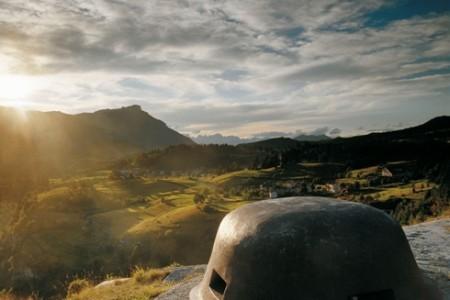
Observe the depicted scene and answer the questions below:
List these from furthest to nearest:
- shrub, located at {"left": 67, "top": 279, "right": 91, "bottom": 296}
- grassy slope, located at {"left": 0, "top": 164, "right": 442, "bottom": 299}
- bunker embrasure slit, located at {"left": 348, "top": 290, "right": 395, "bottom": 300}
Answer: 1. grassy slope, located at {"left": 0, "top": 164, "right": 442, "bottom": 299}
2. shrub, located at {"left": 67, "top": 279, "right": 91, "bottom": 296}
3. bunker embrasure slit, located at {"left": 348, "top": 290, "right": 395, "bottom": 300}

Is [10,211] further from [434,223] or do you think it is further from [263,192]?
[434,223]

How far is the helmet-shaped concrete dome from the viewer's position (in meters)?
6.60

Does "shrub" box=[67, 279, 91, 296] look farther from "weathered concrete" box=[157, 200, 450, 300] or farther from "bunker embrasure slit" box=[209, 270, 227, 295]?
"bunker embrasure slit" box=[209, 270, 227, 295]

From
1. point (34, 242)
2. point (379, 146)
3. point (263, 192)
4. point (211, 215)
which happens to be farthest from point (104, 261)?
point (379, 146)

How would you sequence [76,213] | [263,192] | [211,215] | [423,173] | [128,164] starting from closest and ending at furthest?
1. [211,215]
2. [76,213]
3. [263,192]
4. [423,173]
5. [128,164]

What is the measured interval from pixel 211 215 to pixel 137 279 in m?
51.2

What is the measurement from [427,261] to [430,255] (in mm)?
702

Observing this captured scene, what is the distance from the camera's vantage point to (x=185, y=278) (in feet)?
39.2

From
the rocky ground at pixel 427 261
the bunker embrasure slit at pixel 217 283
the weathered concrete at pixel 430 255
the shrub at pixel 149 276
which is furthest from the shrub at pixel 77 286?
the bunker embrasure slit at pixel 217 283

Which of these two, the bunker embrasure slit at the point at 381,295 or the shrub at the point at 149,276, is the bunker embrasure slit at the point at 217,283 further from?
the shrub at the point at 149,276

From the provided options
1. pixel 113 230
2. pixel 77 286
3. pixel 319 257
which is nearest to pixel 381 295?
pixel 319 257

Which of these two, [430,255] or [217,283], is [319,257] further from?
[430,255]

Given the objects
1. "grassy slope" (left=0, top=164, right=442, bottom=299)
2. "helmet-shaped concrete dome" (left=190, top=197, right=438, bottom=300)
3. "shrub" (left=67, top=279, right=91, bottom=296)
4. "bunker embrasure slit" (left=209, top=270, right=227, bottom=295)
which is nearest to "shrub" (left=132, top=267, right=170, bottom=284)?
"shrub" (left=67, top=279, right=91, bottom=296)

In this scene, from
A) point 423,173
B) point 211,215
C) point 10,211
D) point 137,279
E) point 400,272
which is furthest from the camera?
point 423,173
